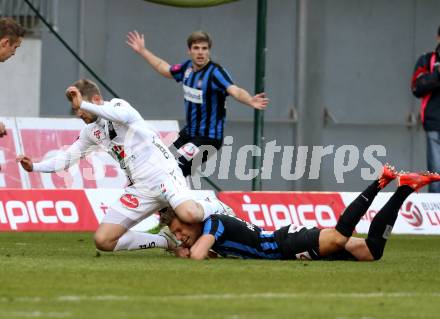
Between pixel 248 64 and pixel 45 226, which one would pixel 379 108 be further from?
pixel 45 226

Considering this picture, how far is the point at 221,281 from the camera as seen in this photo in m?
10.3

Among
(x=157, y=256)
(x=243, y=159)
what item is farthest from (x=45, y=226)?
(x=243, y=159)

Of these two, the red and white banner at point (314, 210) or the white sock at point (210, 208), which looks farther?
the red and white banner at point (314, 210)

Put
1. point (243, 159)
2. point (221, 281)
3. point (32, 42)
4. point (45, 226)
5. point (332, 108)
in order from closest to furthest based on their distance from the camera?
point (221, 281) → point (45, 226) → point (32, 42) → point (243, 159) → point (332, 108)

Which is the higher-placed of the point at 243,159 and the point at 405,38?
the point at 405,38

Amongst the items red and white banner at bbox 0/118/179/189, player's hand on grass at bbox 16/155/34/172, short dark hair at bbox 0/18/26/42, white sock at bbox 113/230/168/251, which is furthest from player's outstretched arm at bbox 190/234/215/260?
red and white banner at bbox 0/118/179/189

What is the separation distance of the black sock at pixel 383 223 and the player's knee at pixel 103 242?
2312 millimetres

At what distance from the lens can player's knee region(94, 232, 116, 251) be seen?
12.8m

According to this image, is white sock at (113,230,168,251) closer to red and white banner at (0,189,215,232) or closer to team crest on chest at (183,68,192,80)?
team crest on chest at (183,68,192,80)

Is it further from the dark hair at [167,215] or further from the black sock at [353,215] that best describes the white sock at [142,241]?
the black sock at [353,215]

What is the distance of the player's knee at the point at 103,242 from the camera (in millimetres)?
12789

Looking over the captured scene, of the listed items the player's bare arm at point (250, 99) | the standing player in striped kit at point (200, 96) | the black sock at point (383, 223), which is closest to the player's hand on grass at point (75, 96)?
the player's bare arm at point (250, 99)

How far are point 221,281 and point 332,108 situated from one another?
15.1 metres

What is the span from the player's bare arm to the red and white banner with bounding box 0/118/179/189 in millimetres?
4268
